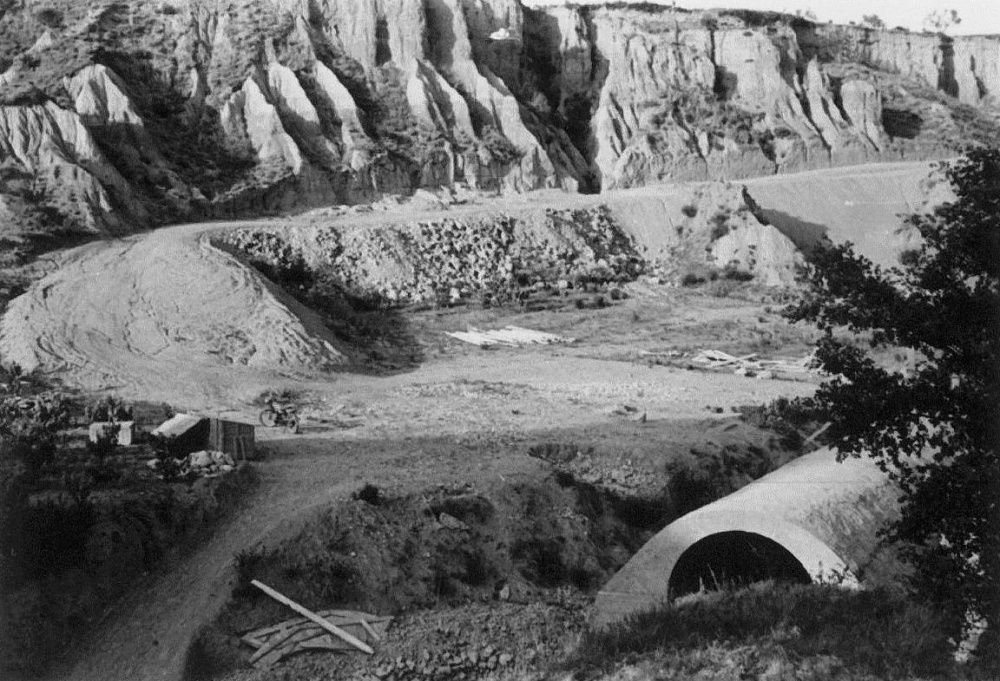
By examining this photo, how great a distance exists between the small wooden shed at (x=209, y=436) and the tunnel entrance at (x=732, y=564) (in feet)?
26.7

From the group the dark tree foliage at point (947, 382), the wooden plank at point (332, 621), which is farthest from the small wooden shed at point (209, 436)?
the dark tree foliage at point (947, 382)

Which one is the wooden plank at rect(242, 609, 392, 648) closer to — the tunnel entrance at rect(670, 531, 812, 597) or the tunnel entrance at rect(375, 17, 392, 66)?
the tunnel entrance at rect(670, 531, 812, 597)

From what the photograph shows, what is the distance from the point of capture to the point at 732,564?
14.7m

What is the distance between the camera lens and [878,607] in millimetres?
10422

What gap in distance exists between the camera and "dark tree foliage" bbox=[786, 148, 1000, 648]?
9250 millimetres

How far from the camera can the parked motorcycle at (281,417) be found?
19797 millimetres

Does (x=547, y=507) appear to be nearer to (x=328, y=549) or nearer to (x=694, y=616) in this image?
(x=328, y=549)

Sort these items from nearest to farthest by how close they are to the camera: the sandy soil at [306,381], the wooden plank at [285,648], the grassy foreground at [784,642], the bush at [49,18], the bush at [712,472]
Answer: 1. the grassy foreground at [784,642]
2. the wooden plank at [285,648]
3. the sandy soil at [306,381]
4. the bush at [712,472]
5. the bush at [49,18]

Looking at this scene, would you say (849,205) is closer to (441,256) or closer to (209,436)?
(441,256)

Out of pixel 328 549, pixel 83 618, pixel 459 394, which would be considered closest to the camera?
pixel 83 618

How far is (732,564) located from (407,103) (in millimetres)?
34564

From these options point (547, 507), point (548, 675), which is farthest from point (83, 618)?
point (547, 507)

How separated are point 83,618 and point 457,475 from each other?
6362 millimetres

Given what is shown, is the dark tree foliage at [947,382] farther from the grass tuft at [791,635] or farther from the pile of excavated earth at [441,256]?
the pile of excavated earth at [441,256]
